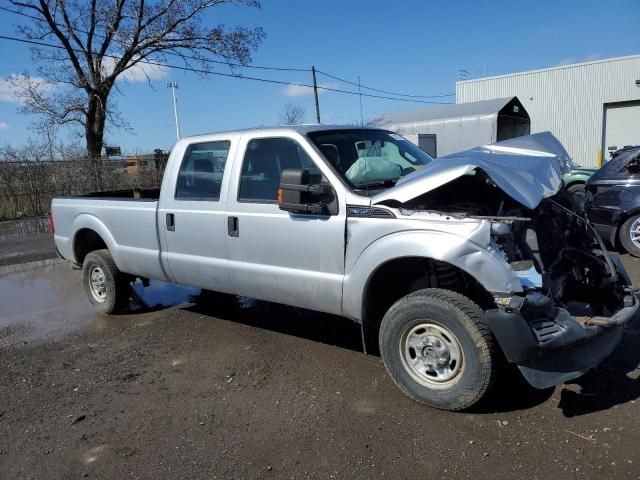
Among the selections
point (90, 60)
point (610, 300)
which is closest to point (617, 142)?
point (90, 60)

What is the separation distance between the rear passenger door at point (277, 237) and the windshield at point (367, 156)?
7.4 inches

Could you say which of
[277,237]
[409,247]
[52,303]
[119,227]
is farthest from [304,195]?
[52,303]

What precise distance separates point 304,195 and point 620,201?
6.05 m

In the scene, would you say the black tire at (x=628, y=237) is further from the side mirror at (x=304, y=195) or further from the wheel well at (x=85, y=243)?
the wheel well at (x=85, y=243)

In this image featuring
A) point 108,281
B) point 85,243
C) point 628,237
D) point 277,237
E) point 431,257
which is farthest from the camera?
point 628,237

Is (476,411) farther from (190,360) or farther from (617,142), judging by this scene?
(617,142)

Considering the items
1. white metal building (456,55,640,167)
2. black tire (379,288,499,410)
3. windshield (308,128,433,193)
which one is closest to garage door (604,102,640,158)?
white metal building (456,55,640,167)

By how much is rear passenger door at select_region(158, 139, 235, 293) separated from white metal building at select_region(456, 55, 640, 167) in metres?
29.3

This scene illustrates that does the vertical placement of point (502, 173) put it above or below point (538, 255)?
above

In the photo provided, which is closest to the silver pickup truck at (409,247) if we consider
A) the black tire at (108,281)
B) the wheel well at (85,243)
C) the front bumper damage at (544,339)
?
the front bumper damage at (544,339)

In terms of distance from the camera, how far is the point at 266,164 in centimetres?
450

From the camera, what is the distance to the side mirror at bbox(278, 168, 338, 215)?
3.81 m

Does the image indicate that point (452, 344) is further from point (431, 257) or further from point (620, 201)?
point (620, 201)

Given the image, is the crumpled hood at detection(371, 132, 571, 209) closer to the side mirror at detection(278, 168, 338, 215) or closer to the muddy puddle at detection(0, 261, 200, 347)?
the side mirror at detection(278, 168, 338, 215)
